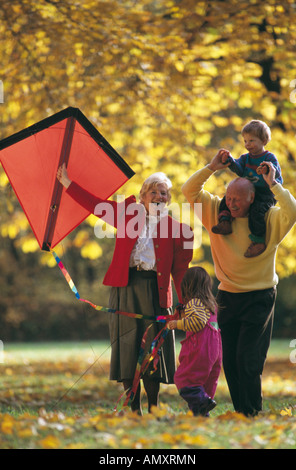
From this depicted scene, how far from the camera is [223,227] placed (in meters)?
4.66

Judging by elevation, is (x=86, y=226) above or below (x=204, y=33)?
below

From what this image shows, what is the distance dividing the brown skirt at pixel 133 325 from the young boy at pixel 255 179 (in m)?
0.67

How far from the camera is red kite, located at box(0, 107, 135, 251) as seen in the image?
5152mm

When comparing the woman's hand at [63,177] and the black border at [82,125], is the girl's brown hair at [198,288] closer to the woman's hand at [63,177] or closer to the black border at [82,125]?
the black border at [82,125]

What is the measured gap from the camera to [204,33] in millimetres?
8953

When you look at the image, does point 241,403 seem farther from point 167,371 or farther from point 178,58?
point 178,58

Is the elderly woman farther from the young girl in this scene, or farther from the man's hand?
the man's hand

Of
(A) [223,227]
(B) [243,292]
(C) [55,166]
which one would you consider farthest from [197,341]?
(C) [55,166]

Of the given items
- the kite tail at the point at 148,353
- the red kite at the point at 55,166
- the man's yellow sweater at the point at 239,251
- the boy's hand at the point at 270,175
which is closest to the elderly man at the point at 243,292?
the man's yellow sweater at the point at 239,251

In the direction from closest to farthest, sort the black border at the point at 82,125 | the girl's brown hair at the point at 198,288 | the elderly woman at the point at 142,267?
the girl's brown hair at the point at 198,288, the elderly woman at the point at 142,267, the black border at the point at 82,125

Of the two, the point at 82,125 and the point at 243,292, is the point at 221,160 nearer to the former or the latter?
the point at 243,292

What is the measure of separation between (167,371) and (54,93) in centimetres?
531

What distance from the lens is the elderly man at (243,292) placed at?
469 centimetres

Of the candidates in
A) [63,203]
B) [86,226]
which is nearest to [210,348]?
[63,203]
